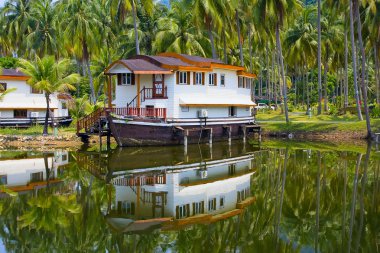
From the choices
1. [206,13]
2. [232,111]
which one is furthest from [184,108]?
[206,13]

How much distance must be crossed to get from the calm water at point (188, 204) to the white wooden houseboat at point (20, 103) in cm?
1350

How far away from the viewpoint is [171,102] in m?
35.1

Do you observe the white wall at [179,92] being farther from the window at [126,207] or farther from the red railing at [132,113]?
the window at [126,207]

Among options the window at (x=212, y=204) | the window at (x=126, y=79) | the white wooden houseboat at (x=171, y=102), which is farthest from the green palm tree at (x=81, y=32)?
the window at (x=212, y=204)

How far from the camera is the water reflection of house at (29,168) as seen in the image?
20.2 metres

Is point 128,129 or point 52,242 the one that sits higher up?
point 128,129

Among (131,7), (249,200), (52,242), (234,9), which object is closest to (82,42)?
(131,7)

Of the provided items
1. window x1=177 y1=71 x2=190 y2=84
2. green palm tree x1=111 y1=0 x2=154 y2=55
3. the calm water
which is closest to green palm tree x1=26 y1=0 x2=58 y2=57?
green palm tree x1=111 y1=0 x2=154 y2=55

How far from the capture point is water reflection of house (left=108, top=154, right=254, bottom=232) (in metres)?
14.9

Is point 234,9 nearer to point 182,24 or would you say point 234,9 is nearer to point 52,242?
point 182,24

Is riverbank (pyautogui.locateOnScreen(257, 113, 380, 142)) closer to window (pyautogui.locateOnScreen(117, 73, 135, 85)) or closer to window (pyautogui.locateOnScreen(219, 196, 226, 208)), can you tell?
window (pyautogui.locateOnScreen(117, 73, 135, 85))

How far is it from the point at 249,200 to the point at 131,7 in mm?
31427

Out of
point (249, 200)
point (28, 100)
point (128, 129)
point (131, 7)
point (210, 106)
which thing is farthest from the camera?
point (131, 7)

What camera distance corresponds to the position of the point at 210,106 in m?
37.9
